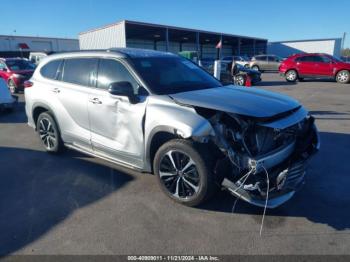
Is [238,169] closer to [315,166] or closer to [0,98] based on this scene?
[315,166]

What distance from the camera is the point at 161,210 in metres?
3.45

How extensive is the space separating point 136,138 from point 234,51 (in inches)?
2516

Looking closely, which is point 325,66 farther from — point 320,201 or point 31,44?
point 31,44

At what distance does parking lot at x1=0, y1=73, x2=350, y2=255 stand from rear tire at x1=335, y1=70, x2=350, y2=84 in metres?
14.9

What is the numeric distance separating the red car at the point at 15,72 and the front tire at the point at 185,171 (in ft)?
42.9

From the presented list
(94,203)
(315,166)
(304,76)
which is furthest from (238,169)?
(304,76)

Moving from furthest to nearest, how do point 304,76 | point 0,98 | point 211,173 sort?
1. point 304,76
2. point 0,98
3. point 211,173

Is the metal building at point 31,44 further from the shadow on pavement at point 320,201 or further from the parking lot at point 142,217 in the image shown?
the shadow on pavement at point 320,201

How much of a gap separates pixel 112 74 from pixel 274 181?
264cm

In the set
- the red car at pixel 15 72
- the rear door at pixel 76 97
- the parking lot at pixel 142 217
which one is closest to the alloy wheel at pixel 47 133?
the rear door at pixel 76 97

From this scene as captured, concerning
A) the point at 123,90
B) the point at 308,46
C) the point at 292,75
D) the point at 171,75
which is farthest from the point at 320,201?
the point at 308,46

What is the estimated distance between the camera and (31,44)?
51.8 m

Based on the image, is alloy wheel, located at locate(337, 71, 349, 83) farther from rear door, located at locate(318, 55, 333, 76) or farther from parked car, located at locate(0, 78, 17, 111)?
parked car, located at locate(0, 78, 17, 111)

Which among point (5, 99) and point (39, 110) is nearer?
point (39, 110)
